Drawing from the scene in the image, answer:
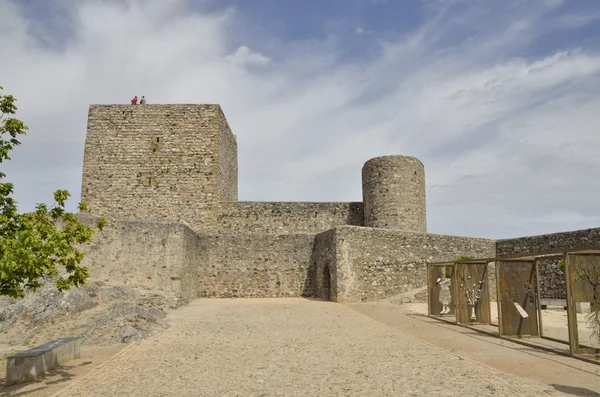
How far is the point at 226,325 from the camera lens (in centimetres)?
1121

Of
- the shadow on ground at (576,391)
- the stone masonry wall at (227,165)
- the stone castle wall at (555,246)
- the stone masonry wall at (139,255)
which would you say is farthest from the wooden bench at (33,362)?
the stone masonry wall at (227,165)

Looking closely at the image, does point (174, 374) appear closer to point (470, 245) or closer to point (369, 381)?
point (369, 381)

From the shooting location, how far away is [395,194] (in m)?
22.1

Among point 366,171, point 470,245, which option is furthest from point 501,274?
point 366,171

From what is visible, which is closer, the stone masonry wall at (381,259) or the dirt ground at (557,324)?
the dirt ground at (557,324)

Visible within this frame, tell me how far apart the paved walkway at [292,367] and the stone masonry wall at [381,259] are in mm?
6248

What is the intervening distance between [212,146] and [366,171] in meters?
7.63

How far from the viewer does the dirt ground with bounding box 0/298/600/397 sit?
18.5 feet

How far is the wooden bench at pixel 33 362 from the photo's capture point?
626 cm

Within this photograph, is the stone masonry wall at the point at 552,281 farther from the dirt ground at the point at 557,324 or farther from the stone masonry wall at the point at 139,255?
the stone masonry wall at the point at 139,255

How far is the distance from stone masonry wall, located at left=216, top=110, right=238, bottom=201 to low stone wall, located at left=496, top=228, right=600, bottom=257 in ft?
42.8

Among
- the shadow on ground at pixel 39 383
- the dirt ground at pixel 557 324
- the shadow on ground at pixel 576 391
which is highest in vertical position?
the shadow on ground at pixel 576 391

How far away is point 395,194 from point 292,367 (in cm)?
1620

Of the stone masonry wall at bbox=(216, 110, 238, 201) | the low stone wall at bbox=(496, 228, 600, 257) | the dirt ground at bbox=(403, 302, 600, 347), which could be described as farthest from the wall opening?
the stone masonry wall at bbox=(216, 110, 238, 201)
